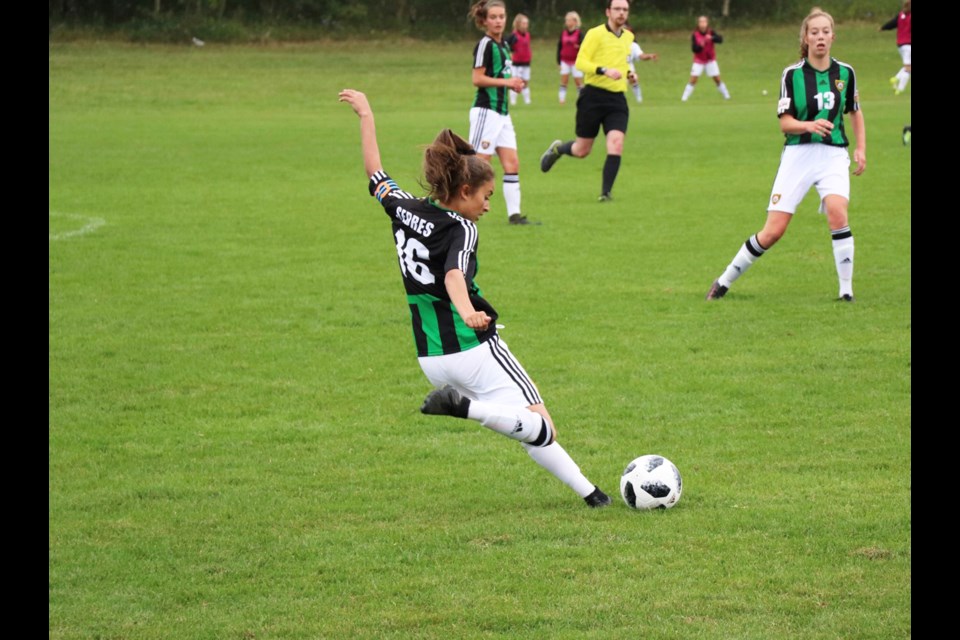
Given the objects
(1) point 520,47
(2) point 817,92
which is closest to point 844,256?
(2) point 817,92

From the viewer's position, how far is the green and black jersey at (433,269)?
5.61 meters

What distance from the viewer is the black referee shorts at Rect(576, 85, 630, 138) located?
1560cm

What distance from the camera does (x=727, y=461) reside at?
6555mm

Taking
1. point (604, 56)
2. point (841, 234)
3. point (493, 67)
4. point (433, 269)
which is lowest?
point (841, 234)

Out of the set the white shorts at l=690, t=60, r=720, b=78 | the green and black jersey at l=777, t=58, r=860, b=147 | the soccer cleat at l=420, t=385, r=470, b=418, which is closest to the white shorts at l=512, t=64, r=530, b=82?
the white shorts at l=690, t=60, r=720, b=78

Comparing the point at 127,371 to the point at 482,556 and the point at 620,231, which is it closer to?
the point at 482,556

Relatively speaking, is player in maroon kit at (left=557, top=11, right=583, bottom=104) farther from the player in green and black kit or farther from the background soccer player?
the player in green and black kit

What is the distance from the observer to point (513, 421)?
5578 mm

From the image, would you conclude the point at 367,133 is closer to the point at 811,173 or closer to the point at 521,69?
the point at 811,173

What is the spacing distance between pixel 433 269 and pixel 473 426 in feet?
6.43

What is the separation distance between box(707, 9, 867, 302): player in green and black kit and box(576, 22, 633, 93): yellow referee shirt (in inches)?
217

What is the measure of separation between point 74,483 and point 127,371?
2.42m

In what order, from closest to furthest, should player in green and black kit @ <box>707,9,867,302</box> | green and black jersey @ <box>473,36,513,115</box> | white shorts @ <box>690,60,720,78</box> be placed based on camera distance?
player in green and black kit @ <box>707,9,867,302</box>
green and black jersey @ <box>473,36,513,115</box>
white shorts @ <box>690,60,720,78</box>
